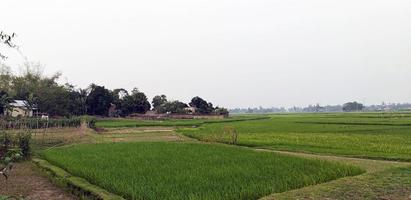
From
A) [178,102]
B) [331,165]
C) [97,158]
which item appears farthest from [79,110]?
[331,165]

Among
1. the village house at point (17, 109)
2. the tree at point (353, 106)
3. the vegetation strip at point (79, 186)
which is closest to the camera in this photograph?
the village house at point (17, 109)

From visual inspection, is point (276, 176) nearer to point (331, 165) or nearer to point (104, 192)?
point (331, 165)

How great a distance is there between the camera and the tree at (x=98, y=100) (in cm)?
6209

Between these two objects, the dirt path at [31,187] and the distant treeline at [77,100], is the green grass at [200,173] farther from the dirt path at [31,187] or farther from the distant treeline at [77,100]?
the distant treeline at [77,100]

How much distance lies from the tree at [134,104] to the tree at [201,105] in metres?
10.6

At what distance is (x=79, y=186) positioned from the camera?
9117mm

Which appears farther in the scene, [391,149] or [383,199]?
[391,149]

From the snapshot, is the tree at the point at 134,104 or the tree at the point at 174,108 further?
the tree at the point at 174,108

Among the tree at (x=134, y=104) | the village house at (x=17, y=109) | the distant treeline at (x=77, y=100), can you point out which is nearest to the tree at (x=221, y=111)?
the distant treeline at (x=77, y=100)

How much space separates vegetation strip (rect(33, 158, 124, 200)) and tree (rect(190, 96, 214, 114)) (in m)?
64.1

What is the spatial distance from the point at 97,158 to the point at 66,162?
109 cm

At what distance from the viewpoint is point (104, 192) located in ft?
27.2

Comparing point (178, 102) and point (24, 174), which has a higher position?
point (178, 102)

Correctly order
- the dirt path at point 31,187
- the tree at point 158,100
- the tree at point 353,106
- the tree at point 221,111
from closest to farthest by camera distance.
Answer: the dirt path at point 31,187, the tree at point 221,111, the tree at point 158,100, the tree at point 353,106
